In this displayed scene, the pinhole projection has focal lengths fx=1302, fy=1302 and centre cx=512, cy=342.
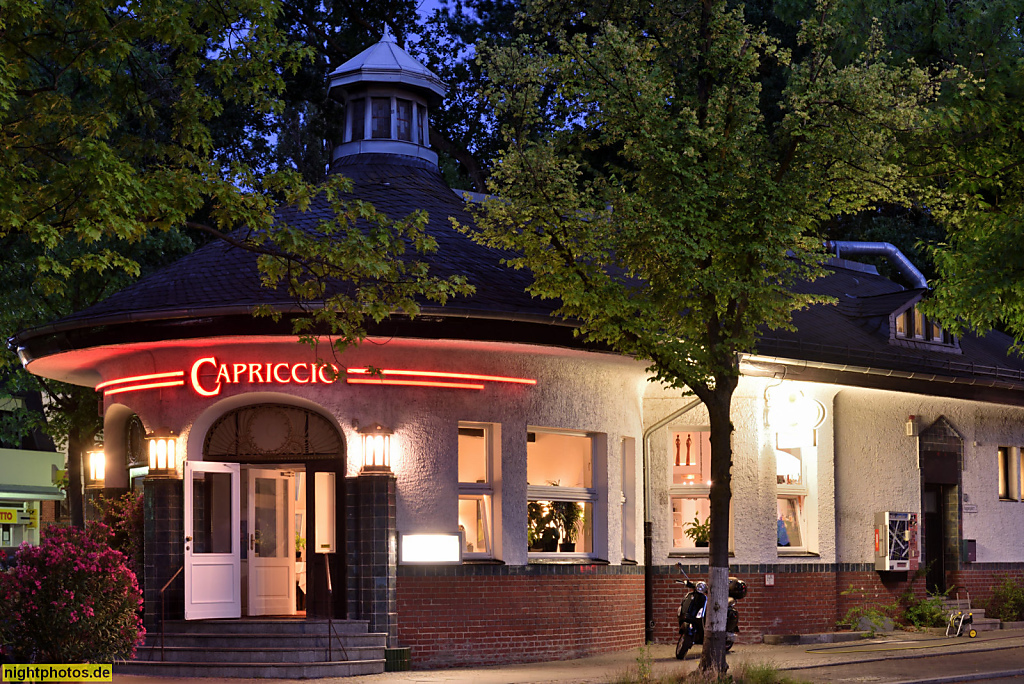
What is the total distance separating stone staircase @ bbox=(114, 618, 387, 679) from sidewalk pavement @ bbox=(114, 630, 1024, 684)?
26 cm

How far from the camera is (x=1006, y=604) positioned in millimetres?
24422

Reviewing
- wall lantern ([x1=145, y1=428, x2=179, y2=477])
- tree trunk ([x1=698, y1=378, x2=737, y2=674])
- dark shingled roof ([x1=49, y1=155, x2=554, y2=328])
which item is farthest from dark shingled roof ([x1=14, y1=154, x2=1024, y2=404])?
tree trunk ([x1=698, y1=378, x2=737, y2=674])

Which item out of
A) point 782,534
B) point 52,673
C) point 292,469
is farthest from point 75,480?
point 52,673

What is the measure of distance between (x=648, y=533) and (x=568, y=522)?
207 cm

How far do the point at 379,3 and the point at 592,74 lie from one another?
2308 cm

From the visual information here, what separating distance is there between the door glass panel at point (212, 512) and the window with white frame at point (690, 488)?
23.3 feet

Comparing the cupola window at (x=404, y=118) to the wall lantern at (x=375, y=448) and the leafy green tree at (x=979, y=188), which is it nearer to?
the wall lantern at (x=375, y=448)

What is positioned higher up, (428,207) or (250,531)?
(428,207)

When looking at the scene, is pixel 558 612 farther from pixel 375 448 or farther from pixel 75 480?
pixel 75 480

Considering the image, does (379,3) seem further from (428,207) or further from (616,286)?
(616,286)

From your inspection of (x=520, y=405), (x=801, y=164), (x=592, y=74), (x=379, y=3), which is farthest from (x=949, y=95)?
(x=379, y=3)

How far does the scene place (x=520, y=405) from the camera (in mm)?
17578

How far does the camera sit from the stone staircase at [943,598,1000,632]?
23.1m

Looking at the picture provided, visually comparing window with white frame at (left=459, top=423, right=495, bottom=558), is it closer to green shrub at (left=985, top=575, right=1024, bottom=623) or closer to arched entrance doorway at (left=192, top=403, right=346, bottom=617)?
arched entrance doorway at (left=192, top=403, right=346, bottom=617)
